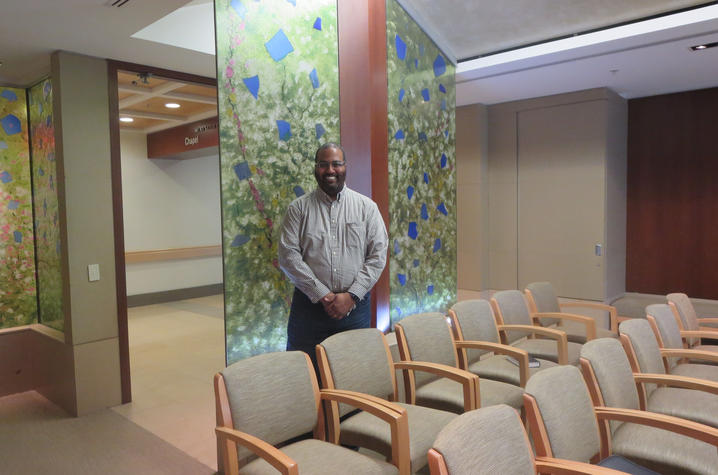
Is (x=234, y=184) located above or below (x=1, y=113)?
below

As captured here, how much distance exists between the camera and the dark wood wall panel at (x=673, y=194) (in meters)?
6.33

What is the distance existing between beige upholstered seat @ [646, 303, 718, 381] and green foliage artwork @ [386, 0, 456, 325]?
5.55 ft

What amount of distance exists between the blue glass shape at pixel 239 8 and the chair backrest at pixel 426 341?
1965 mm

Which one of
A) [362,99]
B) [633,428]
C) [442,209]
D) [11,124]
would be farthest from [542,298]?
[11,124]

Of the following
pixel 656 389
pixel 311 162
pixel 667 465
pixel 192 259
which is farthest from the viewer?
pixel 192 259

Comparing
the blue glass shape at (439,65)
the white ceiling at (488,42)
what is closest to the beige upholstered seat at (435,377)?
the white ceiling at (488,42)

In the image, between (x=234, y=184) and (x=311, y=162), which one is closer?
(x=234, y=184)

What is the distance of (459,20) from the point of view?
187 inches

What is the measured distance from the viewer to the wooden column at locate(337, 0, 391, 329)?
358cm

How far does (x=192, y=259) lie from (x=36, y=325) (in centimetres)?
462

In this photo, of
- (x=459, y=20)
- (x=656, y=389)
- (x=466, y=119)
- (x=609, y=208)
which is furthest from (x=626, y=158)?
(x=656, y=389)

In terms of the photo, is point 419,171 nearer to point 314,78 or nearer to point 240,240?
point 314,78

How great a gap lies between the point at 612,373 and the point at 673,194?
5213mm

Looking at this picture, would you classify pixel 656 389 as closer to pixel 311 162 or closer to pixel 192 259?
pixel 311 162
